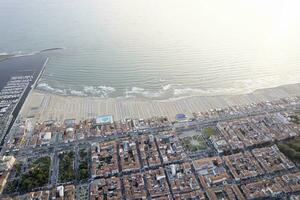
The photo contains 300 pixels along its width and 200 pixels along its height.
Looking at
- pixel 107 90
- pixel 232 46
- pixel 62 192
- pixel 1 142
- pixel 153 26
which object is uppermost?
pixel 153 26

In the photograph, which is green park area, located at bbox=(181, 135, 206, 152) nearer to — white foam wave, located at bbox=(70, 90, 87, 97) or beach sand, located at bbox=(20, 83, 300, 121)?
beach sand, located at bbox=(20, 83, 300, 121)

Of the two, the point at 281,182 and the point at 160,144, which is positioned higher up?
the point at 160,144

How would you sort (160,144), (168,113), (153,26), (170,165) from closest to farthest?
(170,165), (160,144), (168,113), (153,26)

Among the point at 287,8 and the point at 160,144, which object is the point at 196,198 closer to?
the point at 160,144

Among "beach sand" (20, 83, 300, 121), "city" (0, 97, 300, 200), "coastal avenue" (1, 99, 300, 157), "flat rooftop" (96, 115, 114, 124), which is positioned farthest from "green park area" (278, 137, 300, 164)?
"flat rooftop" (96, 115, 114, 124)

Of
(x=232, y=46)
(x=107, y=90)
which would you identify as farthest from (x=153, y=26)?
(x=107, y=90)

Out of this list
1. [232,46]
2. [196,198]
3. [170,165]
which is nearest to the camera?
[196,198]
